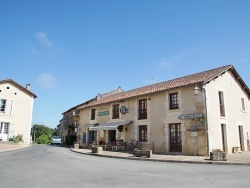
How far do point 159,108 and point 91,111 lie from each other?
10.8 m

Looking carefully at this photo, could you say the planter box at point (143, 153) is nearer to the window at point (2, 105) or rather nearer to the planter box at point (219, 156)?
the planter box at point (219, 156)

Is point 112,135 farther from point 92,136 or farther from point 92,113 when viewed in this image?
point 92,113

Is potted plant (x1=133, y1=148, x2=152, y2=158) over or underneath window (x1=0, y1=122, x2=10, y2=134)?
underneath

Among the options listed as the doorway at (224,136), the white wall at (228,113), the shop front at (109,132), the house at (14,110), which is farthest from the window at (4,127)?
the doorway at (224,136)

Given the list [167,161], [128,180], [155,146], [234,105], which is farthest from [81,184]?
[234,105]

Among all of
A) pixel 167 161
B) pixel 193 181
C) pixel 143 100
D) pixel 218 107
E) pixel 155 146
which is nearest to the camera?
pixel 193 181

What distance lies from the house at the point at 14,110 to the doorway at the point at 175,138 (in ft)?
62.8

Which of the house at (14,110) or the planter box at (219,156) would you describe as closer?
the planter box at (219,156)

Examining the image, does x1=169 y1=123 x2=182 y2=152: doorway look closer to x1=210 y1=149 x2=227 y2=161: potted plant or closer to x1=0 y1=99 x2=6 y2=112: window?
x1=210 y1=149 x2=227 y2=161: potted plant

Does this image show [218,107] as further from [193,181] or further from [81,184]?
[81,184]

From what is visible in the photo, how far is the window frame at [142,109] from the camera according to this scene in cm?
1928

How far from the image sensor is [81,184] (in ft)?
19.4

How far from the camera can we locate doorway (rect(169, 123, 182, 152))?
1633 centimetres

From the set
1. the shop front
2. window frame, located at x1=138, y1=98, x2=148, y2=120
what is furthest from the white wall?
the shop front
